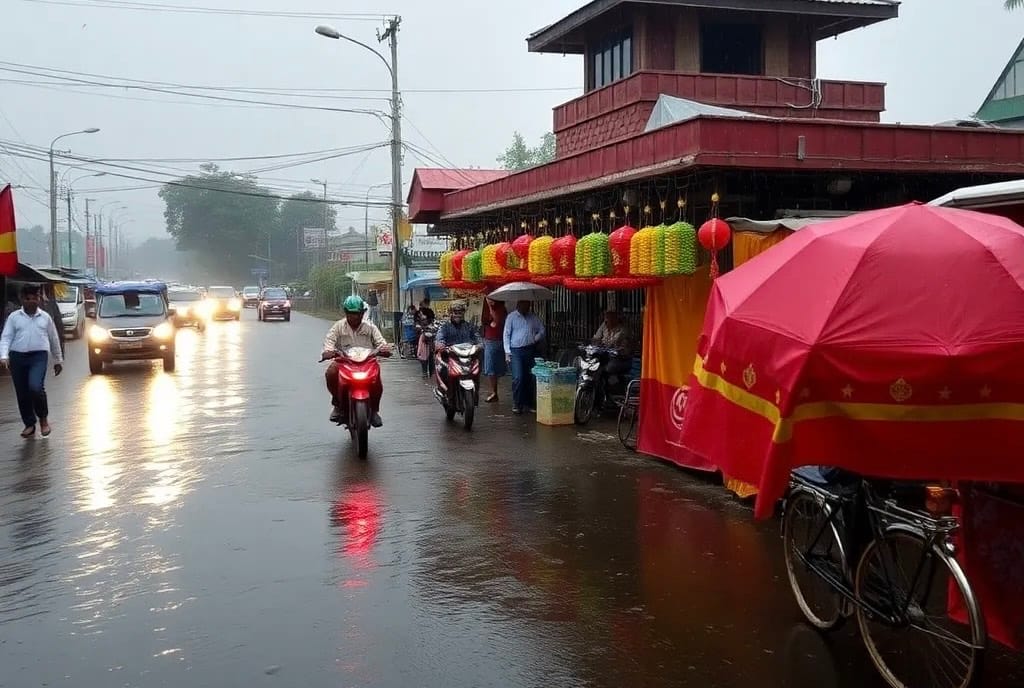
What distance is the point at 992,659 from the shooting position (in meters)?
5.16

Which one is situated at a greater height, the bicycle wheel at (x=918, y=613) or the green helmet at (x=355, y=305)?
the green helmet at (x=355, y=305)

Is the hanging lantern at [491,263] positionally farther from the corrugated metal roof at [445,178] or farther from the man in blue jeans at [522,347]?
the corrugated metal roof at [445,178]

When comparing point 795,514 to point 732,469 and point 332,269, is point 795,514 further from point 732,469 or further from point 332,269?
point 332,269

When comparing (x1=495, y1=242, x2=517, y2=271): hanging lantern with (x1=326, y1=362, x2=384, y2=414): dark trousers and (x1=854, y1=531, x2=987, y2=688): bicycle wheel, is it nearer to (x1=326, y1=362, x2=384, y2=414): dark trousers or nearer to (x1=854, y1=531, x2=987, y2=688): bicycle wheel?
(x1=326, y1=362, x2=384, y2=414): dark trousers

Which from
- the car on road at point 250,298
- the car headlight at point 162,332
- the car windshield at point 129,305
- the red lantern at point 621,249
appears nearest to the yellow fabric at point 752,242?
the red lantern at point 621,249

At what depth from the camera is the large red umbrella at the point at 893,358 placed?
159 inches

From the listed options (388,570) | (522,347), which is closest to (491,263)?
(522,347)

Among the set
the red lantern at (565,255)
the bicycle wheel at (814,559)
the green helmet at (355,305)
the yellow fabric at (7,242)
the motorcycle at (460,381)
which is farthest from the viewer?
the yellow fabric at (7,242)

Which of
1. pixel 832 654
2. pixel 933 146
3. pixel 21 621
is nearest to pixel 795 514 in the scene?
pixel 832 654

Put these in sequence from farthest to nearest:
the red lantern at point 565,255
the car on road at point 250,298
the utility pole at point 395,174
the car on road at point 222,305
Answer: the car on road at point 250,298 → the car on road at point 222,305 → the utility pole at point 395,174 → the red lantern at point 565,255

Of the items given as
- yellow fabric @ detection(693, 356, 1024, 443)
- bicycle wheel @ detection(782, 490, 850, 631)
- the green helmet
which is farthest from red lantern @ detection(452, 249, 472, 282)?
yellow fabric @ detection(693, 356, 1024, 443)

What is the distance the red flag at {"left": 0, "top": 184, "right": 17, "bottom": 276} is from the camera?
1764 centimetres

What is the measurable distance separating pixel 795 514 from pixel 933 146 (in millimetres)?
7006

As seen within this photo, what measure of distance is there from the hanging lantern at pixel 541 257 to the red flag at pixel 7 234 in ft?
31.7
